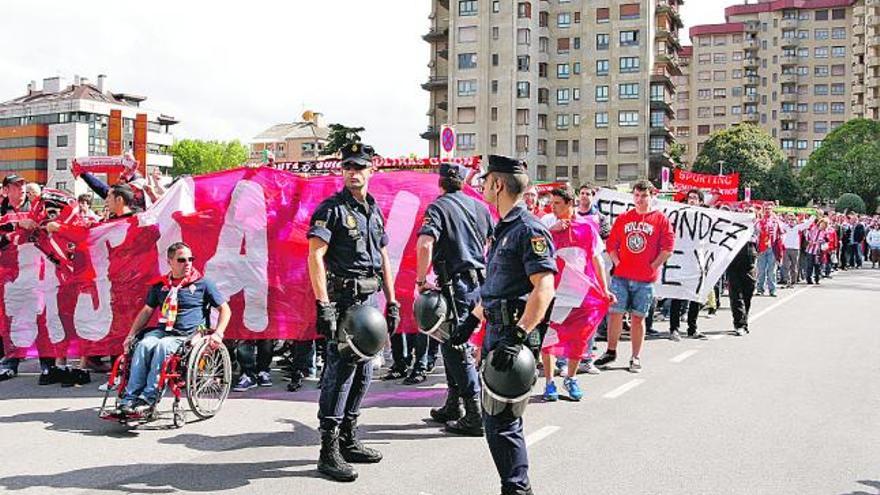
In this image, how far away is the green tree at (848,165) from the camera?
79562mm

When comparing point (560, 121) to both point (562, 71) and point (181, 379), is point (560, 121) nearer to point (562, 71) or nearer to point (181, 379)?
point (562, 71)

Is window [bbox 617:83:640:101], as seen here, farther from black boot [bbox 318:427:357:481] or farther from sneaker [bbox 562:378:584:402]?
black boot [bbox 318:427:357:481]

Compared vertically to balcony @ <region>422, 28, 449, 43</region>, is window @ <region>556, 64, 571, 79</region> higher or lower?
lower

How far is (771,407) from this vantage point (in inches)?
317

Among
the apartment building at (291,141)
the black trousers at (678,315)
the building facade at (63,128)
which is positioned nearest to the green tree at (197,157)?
the building facade at (63,128)

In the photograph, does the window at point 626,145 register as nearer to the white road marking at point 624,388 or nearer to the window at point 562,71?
the window at point 562,71

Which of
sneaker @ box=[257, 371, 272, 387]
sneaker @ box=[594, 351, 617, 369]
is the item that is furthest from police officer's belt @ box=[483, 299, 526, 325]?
sneaker @ box=[594, 351, 617, 369]

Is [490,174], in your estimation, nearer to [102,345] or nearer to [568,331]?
[568,331]

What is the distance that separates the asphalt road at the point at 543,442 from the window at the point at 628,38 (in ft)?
238

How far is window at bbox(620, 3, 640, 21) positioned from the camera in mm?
78062

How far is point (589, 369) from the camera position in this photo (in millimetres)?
9969

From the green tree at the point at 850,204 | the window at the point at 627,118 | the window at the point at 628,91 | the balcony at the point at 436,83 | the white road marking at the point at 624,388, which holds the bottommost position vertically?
the white road marking at the point at 624,388

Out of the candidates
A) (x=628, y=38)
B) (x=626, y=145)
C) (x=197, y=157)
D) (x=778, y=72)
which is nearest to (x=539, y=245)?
(x=626, y=145)

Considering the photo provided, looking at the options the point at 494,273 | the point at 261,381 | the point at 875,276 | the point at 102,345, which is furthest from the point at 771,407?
the point at 875,276
